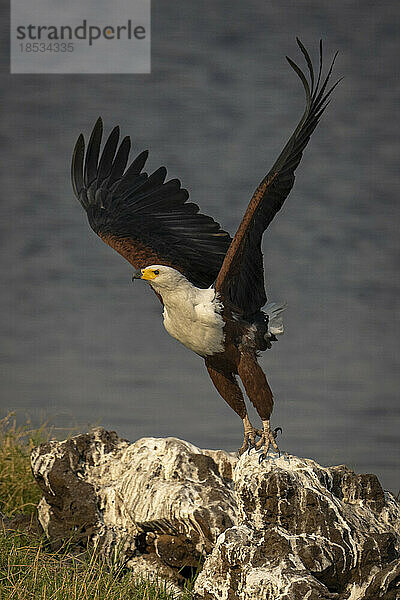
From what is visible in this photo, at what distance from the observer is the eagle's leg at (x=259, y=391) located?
3938 millimetres

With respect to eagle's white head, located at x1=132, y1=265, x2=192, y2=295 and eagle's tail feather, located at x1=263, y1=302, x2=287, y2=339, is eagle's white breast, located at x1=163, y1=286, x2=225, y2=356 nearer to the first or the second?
eagle's white head, located at x1=132, y1=265, x2=192, y2=295

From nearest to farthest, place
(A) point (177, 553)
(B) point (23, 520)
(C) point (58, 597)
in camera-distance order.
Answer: (C) point (58, 597)
(A) point (177, 553)
(B) point (23, 520)

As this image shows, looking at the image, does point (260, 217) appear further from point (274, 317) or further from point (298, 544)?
point (298, 544)

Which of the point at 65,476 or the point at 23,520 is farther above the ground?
the point at 65,476

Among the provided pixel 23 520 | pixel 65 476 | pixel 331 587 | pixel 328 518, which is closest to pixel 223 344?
pixel 328 518

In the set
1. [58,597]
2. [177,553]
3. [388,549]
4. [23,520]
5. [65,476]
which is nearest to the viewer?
[58,597]

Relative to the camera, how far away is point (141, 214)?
199 inches

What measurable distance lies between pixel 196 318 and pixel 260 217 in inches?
25.6

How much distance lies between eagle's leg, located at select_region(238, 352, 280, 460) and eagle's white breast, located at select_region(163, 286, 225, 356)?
0.16 metres

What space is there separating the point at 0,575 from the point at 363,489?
214 centimetres

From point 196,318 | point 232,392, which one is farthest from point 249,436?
point 196,318

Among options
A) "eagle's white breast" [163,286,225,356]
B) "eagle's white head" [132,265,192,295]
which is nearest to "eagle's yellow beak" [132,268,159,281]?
"eagle's white head" [132,265,192,295]

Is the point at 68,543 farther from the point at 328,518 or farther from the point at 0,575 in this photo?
the point at 328,518

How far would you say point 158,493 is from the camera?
4.62 meters
